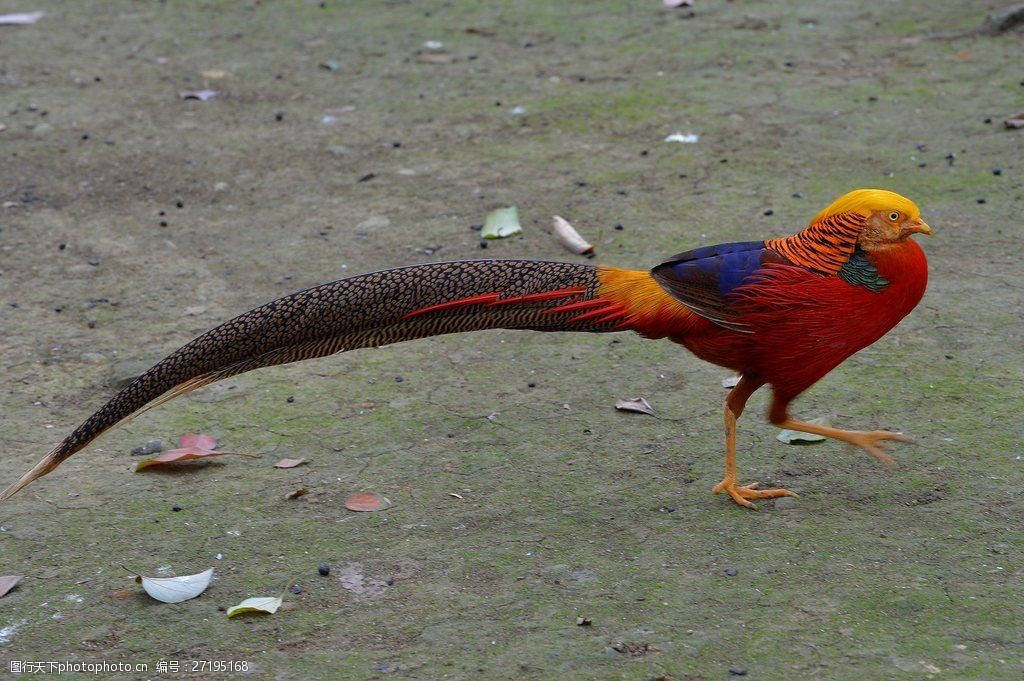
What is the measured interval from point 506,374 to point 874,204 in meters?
1.56

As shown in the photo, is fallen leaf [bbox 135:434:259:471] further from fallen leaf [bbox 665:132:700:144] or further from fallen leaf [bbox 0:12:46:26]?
fallen leaf [bbox 0:12:46:26]

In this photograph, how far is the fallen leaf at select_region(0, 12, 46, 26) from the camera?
7.91m

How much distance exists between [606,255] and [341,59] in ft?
10.8

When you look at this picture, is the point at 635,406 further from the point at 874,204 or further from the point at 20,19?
the point at 20,19

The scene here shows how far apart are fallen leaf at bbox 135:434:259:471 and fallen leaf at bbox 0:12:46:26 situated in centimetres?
557

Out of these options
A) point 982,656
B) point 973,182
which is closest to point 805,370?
point 982,656

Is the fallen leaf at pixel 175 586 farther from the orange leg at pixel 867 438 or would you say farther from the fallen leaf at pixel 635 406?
the orange leg at pixel 867 438

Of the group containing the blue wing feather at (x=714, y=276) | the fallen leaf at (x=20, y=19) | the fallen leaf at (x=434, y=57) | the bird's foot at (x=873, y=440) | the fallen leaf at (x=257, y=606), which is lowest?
the fallen leaf at (x=257, y=606)

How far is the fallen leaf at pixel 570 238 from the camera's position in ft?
15.8

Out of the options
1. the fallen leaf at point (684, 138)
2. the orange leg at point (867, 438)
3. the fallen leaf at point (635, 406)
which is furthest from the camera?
the fallen leaf at point (684, 138)

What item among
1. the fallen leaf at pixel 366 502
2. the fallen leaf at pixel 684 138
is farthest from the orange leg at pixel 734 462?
the fallen leaf at pixel 684 138

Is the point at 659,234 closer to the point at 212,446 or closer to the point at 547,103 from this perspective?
the point at 547,103

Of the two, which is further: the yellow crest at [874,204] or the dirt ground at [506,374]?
the yellow crest at [874,204]

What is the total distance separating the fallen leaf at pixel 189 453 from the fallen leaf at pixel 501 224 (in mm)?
1842
